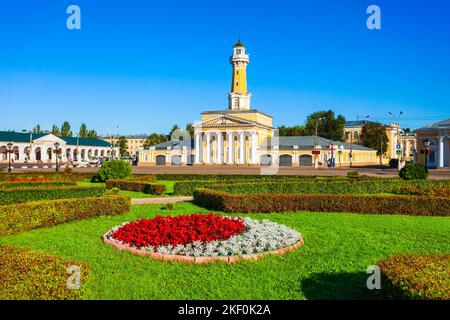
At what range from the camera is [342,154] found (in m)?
73.4

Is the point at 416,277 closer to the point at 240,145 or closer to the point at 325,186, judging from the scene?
the point at 325,186

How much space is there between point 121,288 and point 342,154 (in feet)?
229

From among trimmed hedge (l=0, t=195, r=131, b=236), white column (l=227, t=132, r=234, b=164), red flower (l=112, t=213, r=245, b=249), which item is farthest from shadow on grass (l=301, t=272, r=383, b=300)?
white column (l=227, t=132, r=234, b=164)

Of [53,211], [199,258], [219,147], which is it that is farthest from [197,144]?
[199,258]

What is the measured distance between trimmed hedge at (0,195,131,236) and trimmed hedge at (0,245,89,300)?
5.15m

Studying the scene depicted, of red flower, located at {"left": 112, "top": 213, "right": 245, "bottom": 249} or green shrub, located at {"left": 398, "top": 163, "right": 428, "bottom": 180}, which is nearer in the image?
red flower, located at {"left": 112, "top": 213, "right": 245, "bottom": 249}

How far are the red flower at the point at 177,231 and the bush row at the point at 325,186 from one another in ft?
27.9

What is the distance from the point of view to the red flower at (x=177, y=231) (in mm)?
9711

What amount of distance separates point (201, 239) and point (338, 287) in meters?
3.55

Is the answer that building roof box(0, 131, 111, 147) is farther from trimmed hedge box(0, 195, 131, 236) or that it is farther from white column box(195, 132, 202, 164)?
trimmed hedge box(0, 195, 131, 236)

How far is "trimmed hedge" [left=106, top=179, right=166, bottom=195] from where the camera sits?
76.8 feet

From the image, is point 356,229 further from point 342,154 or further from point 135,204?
point 342,154

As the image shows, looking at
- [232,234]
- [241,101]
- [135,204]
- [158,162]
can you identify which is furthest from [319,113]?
[232,234]

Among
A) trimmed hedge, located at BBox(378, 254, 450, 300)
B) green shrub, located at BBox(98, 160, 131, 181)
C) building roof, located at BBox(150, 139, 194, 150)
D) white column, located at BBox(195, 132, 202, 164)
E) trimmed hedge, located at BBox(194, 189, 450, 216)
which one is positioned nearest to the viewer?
trimmed hedge, located at BBox(378, 254, 450, 300)
